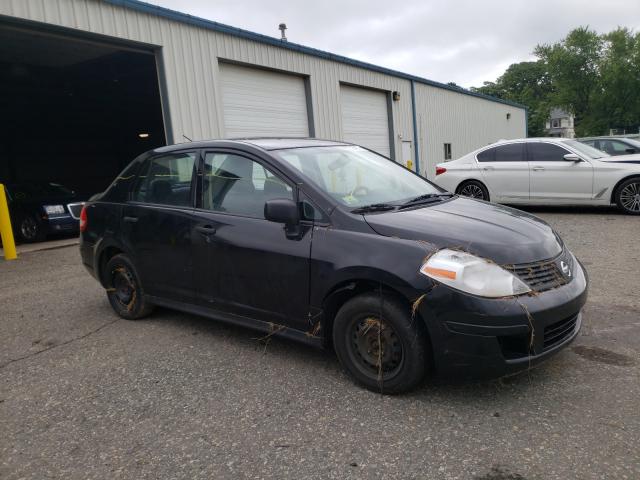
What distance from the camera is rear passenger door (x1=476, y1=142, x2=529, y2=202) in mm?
9906

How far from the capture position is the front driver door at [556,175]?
921 cm

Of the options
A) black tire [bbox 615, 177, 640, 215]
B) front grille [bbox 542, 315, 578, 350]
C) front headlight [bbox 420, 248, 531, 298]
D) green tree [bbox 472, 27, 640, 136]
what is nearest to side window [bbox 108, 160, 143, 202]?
front headlight [bbox 420, 248, 531, 298]

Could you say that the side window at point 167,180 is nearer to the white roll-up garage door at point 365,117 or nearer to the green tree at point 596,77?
the white roll-up garage door at point 365,117

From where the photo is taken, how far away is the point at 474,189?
10.6 metres

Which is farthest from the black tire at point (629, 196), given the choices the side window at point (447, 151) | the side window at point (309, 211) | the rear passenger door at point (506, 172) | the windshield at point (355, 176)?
the side window at point (447, 151)

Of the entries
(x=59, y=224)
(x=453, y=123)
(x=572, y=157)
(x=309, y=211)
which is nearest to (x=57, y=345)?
(x=309, y=211)

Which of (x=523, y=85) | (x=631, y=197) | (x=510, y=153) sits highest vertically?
(x=523, y=85)

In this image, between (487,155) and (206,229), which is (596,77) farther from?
(206,229)

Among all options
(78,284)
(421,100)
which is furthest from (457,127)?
(78,284)

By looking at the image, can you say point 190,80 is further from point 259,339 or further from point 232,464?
point 232,464

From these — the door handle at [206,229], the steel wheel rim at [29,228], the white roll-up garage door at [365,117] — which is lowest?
the steel wheel rim at [29,228]

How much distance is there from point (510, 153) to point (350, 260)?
827 centimetres

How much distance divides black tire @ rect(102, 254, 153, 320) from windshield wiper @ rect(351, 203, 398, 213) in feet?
7.42

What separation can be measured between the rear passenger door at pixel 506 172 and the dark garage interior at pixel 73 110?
25.1ft
